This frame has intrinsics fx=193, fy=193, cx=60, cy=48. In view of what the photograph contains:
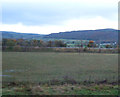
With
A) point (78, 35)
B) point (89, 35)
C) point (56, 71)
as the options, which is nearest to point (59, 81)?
point (56, 71)

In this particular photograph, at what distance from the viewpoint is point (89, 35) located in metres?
55.7

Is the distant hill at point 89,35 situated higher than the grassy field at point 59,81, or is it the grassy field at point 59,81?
the distant hill at point 89,35

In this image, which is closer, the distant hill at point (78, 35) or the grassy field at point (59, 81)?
the grassy field at point (59, 81)

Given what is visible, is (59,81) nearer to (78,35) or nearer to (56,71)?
(56,71)

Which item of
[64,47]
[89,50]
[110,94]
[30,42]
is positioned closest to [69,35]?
[64,47]

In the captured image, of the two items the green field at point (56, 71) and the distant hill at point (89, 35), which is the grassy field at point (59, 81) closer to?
the green field at point (56, 71)

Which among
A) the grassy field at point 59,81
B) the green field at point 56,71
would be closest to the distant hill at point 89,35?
the green field at point 56,71

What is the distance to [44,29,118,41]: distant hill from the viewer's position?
48.8m

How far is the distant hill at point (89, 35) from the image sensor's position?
48.8 m

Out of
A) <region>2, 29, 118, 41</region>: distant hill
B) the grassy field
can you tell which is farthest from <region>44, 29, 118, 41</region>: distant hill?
the grassy field

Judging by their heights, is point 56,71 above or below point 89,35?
below

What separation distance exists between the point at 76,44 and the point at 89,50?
415cm

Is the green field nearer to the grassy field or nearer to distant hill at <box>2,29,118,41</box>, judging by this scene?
the grassy field

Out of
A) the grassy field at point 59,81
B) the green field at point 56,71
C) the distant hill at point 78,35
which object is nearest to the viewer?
the grassy field at point 59,81
